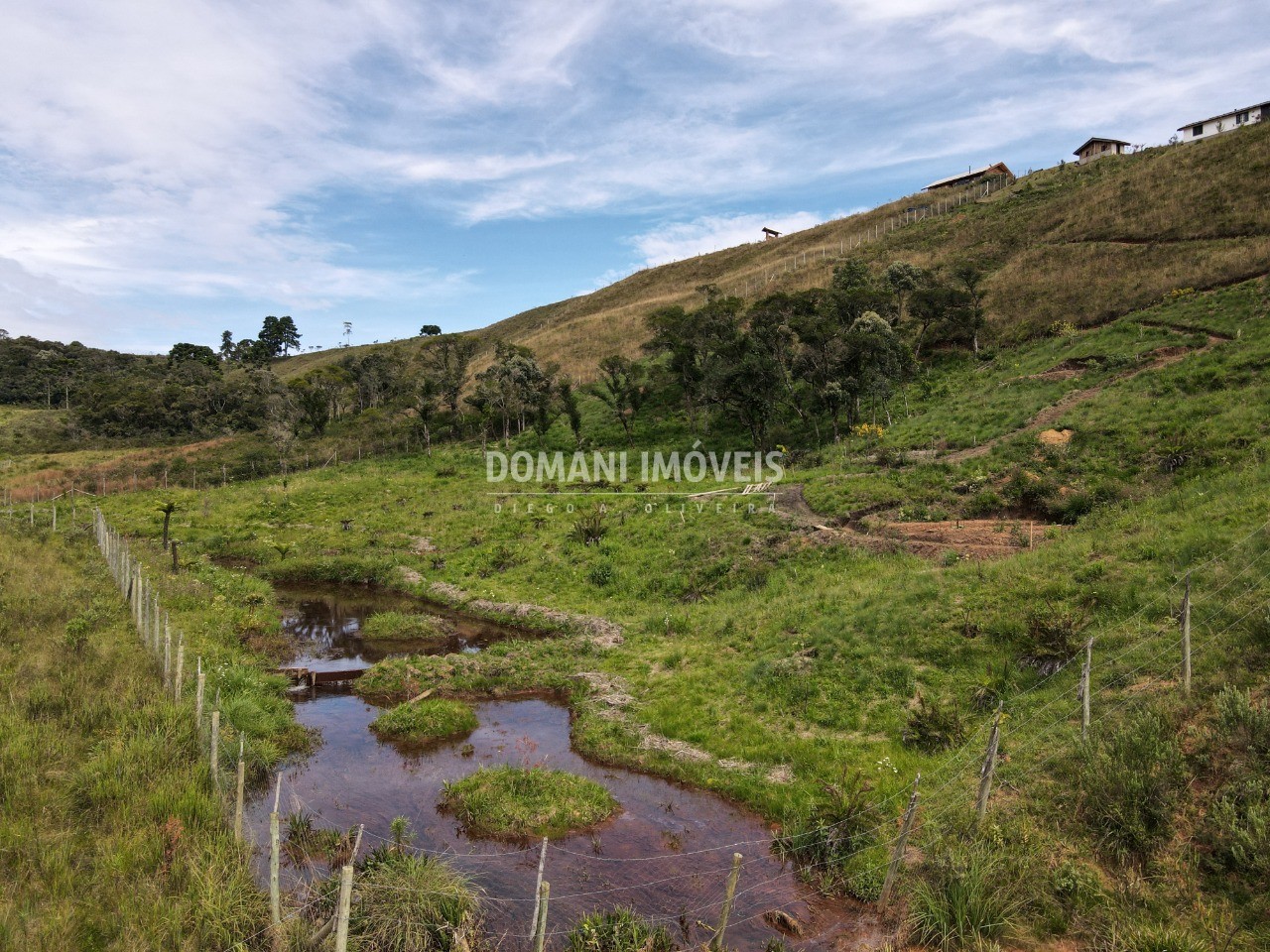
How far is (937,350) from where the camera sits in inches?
1880

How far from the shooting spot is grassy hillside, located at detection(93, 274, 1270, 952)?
9102mm

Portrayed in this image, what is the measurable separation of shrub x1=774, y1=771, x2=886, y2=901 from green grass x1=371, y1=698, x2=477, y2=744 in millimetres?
8891

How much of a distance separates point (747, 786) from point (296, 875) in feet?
27.4

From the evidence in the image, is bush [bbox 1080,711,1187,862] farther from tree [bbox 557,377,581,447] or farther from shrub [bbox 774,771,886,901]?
tree [bbox 557,377,581,447]

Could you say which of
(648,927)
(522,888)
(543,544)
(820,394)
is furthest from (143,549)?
(820,394)

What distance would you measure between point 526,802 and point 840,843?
612cm

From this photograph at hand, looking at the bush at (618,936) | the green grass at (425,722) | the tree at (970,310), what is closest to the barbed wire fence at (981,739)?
the bush at (618,936)

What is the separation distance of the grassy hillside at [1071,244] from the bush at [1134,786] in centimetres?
→ 3981

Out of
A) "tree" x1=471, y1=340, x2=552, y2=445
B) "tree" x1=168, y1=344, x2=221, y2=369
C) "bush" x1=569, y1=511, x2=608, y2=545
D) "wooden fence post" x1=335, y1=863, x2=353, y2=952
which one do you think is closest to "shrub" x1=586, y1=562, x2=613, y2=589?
"bush" x1=569, y1=511, x2=608, y2=545

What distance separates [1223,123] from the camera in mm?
70250

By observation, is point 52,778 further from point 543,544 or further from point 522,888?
point 543,544

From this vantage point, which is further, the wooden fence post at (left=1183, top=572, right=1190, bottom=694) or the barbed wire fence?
the wooden fence post at (left=1183, top=572, right=1190, bottom=694)

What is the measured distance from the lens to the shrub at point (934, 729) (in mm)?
13539

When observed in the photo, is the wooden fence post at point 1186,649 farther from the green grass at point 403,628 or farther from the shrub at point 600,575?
the green grass at point 403,628
